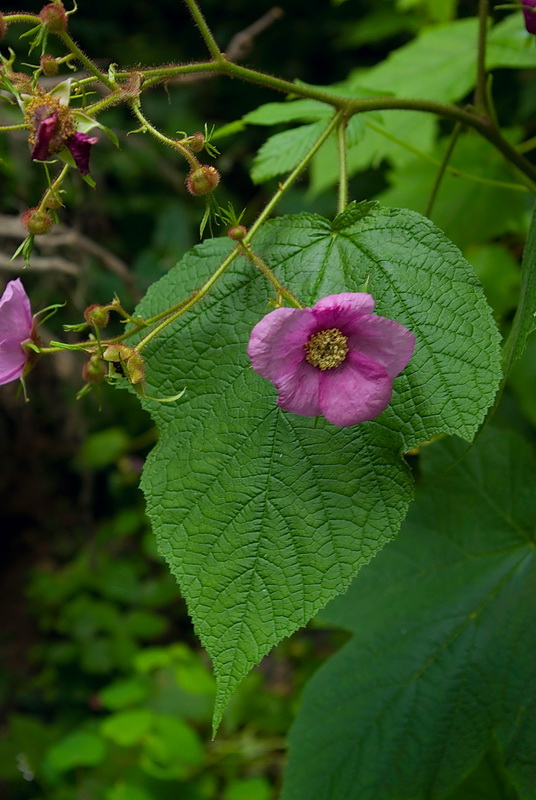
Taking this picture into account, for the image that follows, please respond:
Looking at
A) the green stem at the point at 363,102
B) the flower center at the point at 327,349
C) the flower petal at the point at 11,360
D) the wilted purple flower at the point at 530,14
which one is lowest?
the flower petal at the point at 11,360

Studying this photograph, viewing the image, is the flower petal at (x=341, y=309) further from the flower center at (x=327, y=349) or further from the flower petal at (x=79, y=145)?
the flower petal at (x=79, y=145)

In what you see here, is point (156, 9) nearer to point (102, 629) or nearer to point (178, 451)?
point (102, 629)

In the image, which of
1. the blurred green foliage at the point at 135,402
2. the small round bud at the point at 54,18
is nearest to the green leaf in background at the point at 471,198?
the blurred green foliage at the point at 135,402

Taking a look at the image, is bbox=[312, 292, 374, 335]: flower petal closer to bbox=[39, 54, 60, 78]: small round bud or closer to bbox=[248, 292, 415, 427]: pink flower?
bbox=[248, 292, 415, 427]: pink flower

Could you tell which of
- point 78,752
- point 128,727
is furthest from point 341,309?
point 78,752

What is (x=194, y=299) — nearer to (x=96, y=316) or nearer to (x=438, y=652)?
(x=96, y=316)
